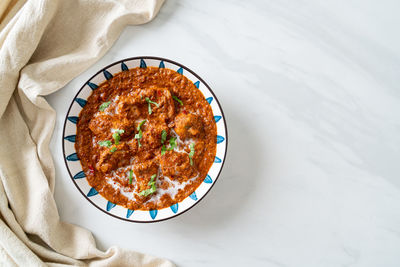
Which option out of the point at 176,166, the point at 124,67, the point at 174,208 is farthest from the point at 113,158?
the point at 124,67

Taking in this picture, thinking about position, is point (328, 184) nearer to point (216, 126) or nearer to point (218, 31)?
point (216, 126)

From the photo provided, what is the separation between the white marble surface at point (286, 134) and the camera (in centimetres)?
317

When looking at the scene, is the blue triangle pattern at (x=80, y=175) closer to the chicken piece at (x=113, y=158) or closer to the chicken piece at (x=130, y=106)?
the chicken piece at (x=113, y=158)

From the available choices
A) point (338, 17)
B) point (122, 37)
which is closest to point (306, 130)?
point (338, 17)

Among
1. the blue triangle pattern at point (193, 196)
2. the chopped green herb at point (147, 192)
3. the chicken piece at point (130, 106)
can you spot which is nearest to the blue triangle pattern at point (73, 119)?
the chicken piece at point (130, 106)

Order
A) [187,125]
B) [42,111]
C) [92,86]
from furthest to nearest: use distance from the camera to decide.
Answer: [42,111]
[92,86]
[187,125]

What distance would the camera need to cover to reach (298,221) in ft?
10.6

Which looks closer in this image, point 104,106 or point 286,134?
point 104,106

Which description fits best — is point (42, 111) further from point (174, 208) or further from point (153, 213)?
point (174, 208)

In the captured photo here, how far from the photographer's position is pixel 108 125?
2.95m

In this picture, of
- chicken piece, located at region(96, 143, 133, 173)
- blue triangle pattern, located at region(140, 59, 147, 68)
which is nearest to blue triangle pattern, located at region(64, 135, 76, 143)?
chicken piece, located at region(96, 143, 133, 173)

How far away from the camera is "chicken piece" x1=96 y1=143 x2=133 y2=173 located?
115 inches

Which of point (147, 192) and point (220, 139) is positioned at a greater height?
point (220, 139)

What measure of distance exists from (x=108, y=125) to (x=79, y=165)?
16.1 inches
